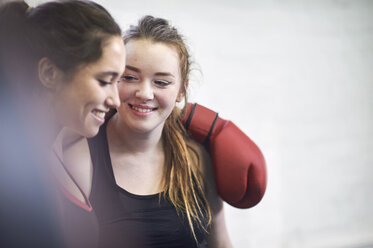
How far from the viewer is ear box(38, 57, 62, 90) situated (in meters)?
0.39

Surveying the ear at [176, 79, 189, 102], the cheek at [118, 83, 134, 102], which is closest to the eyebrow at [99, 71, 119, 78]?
the cheek at [118, 83, 134, 102]

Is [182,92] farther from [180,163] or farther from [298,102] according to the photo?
[298,102]

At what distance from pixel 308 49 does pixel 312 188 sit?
1.82ft

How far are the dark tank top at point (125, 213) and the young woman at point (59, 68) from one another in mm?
143

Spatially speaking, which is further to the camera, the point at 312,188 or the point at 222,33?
the point at 312,188

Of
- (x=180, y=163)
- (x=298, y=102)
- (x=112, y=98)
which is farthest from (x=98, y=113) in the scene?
(x=298, y=102)

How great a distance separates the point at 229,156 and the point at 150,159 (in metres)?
0.14

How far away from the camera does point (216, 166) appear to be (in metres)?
0.67

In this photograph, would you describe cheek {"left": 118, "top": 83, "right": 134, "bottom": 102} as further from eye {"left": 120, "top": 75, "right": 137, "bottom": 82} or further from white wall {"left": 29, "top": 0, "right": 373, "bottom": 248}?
white wall {"left": 29, "top": 0, "right": 373, "bottom": 248}

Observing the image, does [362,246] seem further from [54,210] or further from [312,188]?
[54,210]

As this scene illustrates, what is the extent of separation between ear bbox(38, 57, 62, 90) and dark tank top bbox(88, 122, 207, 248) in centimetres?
19

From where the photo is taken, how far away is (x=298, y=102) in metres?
1.44

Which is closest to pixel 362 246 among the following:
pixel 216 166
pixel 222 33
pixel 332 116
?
pixel 332 116

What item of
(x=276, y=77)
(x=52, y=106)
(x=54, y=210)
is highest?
(x=276, y=77)
